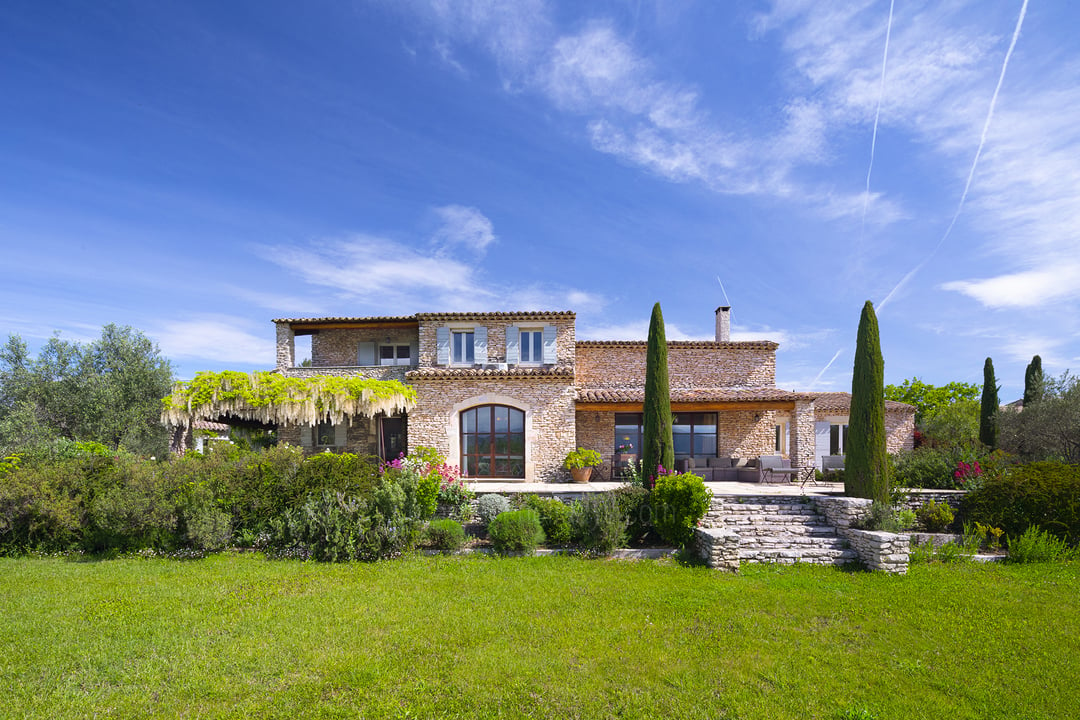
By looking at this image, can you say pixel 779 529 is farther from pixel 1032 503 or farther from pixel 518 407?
pixel 518 407

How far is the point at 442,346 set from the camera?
1683 cm

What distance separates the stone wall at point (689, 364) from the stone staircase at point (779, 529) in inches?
306

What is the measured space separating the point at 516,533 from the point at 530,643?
386cm

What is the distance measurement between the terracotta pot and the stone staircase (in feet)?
17.6

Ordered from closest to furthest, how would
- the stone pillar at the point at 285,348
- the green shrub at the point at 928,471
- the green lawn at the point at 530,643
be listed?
the green lawn at the point at 530,643 < the green shrub at the point at 928,471 < the stone pillar at the point at 285,348

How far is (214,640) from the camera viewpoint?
538 centimetres

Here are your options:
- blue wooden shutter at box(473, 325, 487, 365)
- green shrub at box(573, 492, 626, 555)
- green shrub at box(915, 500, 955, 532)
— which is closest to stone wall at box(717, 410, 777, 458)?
green shrub at box(915, 500, 955, 532)

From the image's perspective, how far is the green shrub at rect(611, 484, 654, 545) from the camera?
9992mm

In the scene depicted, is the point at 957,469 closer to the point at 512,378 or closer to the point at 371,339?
the point at 512,378

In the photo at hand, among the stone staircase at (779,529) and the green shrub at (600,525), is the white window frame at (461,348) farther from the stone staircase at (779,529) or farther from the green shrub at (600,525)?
the stone staircase at (779,529)

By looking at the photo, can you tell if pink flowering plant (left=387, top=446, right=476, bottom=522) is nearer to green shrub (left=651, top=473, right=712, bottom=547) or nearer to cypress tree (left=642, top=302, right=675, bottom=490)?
green shrub (left=651, top=473, right=712, bottom=547)

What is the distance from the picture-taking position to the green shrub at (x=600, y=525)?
9234 millimetres

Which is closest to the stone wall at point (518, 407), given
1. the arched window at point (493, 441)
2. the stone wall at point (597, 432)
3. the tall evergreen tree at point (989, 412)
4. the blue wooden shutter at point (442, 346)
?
the arched window at point (493, 441)

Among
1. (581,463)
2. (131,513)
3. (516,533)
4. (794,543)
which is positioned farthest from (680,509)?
(131,513)
